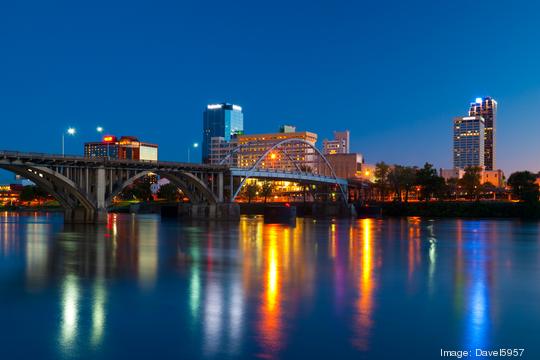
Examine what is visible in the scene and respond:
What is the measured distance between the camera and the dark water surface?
13406 mm

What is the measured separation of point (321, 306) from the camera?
18.2 m

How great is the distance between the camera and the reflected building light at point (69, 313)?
13625 mm

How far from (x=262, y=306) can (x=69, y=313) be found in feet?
20.0

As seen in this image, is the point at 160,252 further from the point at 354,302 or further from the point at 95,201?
the point at 95,201

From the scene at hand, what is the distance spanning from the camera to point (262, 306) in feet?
59.3

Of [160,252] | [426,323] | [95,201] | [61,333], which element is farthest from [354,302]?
[95,201]

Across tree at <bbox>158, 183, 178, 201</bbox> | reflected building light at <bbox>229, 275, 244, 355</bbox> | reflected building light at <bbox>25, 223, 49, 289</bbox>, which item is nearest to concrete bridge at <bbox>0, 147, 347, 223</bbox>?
reflected building light at <bbox>25, 223, 49, 289</bbox>

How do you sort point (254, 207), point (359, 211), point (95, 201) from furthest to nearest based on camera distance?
1. point (254, 207)
2. point (359, 211)
3. point (95, 201)

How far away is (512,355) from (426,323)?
128 inches

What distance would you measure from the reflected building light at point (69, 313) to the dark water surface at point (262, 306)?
1.5 inches

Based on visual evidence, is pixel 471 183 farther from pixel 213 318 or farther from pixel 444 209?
pixel 213 318

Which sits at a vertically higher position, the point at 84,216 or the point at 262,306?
the point at 84,216

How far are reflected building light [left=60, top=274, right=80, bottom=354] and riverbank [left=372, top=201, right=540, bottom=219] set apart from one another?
117m

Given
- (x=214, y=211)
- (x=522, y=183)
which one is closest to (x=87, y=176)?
(x=214, y=211)
